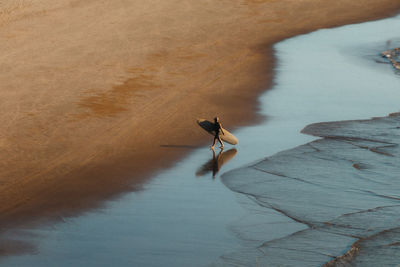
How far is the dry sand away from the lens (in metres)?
11.2

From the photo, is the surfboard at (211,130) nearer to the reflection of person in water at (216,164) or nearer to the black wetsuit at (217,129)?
the black wetsuit at (217,129)

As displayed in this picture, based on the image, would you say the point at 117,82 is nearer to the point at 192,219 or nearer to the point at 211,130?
the point at 211,130

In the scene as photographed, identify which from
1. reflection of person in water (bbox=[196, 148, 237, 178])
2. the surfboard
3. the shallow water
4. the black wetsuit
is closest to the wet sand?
the shallow water

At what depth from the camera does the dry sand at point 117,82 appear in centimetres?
Result: 1118

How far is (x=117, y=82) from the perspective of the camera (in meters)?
17.2

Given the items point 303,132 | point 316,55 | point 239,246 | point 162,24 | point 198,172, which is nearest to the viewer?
point 239,246

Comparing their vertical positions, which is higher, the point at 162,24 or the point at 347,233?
the point at 162,24

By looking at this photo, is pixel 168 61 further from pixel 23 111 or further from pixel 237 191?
pixel 237 191

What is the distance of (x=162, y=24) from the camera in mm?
24719

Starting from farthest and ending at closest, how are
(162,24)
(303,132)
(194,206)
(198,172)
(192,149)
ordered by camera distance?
(162,24)
(303,132)
(192,149)
(198,172)
(194,206)

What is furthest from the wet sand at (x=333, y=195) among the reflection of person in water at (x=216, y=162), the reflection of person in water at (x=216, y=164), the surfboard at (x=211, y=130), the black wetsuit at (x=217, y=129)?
the black wetsuit at (x=217, y=129)

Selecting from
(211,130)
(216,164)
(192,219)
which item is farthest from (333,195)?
(211,130)

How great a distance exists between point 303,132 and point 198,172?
10.9 feet

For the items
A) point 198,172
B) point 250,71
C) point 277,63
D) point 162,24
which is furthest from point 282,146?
point 162,24
